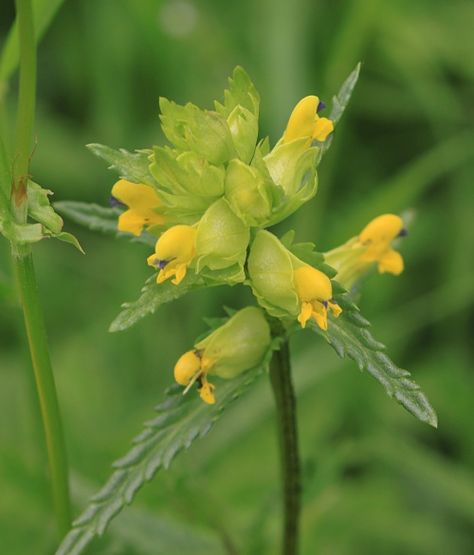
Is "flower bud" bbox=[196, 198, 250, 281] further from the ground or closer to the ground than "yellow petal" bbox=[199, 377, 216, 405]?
further from the ground

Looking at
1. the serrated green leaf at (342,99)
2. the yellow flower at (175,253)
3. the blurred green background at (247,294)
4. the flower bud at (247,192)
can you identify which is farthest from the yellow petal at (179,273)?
the blurred green background at (247,294)

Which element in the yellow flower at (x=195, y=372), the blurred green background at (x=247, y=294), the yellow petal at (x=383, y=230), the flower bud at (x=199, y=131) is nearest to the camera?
the flower bud at (x=199, y=131)

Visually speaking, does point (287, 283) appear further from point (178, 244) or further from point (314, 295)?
point (178, 244)

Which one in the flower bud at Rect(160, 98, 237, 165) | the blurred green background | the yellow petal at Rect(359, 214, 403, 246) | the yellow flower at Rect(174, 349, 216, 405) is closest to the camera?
the flower bud at Rect(160, 98, 237, 165)

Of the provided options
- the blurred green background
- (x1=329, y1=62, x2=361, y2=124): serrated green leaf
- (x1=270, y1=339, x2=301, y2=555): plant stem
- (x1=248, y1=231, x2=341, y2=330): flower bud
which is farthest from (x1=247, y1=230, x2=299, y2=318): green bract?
the blurred green background

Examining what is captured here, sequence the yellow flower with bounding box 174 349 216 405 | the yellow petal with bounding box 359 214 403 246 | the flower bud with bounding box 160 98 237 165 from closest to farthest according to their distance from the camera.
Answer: the flower bud with bounding box 160 98 237 165
the yellow flower with bounding box 174 349 216 405
the yellow petal with bounding box 359 214 403 246

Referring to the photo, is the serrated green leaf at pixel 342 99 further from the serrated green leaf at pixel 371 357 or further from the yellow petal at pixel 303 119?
the serrated green leaf at pixel 371 357

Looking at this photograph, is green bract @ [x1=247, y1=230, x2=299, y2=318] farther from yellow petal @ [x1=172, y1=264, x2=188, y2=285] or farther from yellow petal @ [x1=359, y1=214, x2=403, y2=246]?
yellow petal @ [x1=359, y1=214, x2=403, y2=246]
